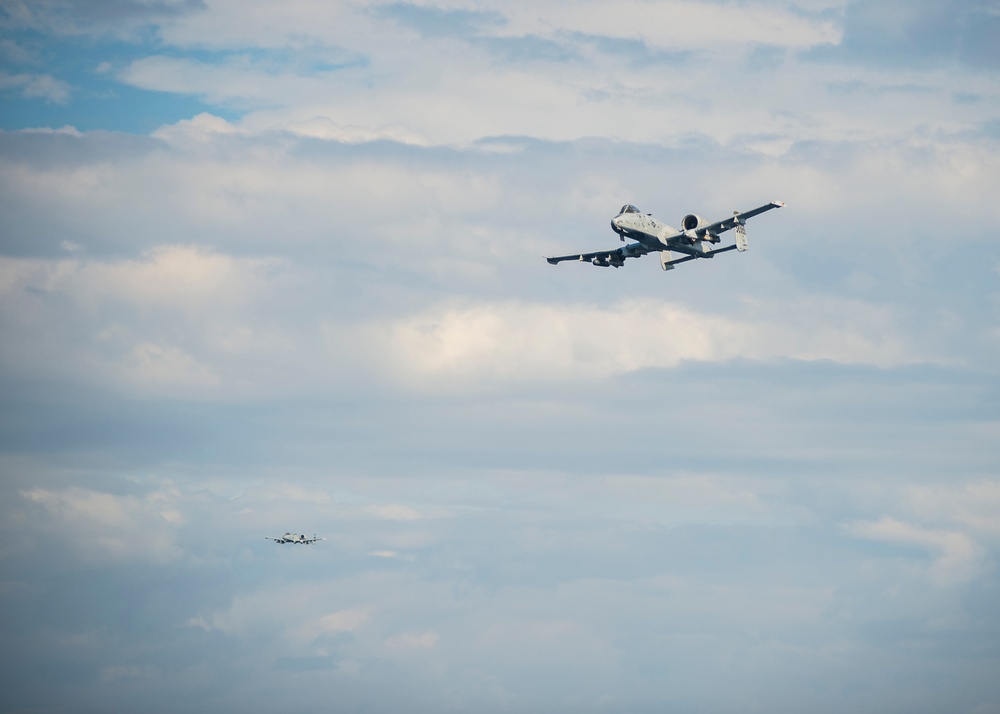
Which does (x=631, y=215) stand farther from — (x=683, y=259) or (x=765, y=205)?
(x=765, y=205)

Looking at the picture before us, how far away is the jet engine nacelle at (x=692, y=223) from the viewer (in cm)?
11406

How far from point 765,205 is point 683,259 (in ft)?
44.0

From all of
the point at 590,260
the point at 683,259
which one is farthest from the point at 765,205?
the point at 590,260

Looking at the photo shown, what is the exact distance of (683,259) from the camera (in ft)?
382

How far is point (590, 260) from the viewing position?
120188 millimetres

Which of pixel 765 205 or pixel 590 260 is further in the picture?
pixel 590 260

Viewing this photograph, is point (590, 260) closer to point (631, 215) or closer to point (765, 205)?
point (631, 215)

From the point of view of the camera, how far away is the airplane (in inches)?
4439

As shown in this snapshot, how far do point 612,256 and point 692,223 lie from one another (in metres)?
8.56

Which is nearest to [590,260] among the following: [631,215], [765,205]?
[631,215]

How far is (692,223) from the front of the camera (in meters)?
114

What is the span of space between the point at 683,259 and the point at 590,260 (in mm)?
9436

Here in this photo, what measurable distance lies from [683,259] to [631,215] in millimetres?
6952

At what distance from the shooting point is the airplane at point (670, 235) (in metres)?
113
